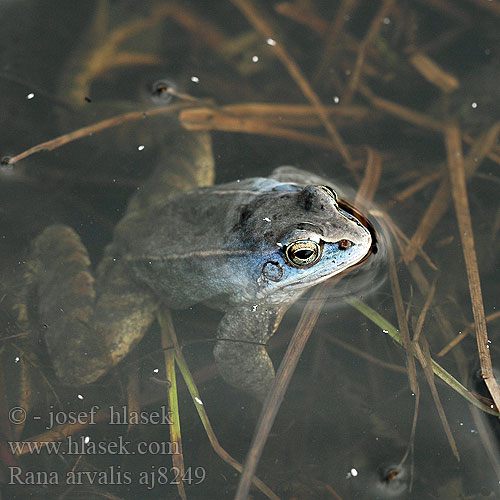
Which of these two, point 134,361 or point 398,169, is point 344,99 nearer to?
A: point 398,169

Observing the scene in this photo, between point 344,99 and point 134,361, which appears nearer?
point 134,361

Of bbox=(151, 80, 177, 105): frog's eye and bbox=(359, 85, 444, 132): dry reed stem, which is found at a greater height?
bbox=(359, 85, 444, 132): dry reed stem

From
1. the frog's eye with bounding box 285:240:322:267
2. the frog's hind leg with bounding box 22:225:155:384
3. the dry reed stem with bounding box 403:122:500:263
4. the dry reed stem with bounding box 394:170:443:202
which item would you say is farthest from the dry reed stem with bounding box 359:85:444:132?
the frog's hind leg with bounding box 22:225:155:384

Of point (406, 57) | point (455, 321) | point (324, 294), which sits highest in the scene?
point (406, 57)

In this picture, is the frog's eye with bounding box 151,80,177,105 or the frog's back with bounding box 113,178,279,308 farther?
the frog's eye with bounding box 151,80,177,105

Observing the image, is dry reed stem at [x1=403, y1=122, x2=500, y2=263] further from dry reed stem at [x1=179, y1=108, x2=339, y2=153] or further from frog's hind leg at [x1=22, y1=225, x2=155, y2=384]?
frog's hind leg at [x1=22, y1=225, x2=155, y2=384]

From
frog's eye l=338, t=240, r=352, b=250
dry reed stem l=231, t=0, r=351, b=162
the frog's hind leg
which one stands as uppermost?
dry reed stem l=231, t=0, r=351, b=162

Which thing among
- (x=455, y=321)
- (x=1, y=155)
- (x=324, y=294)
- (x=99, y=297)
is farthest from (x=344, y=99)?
(x=1, y=155)

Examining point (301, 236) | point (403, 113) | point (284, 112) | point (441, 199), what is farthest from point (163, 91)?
point (441, 199)
